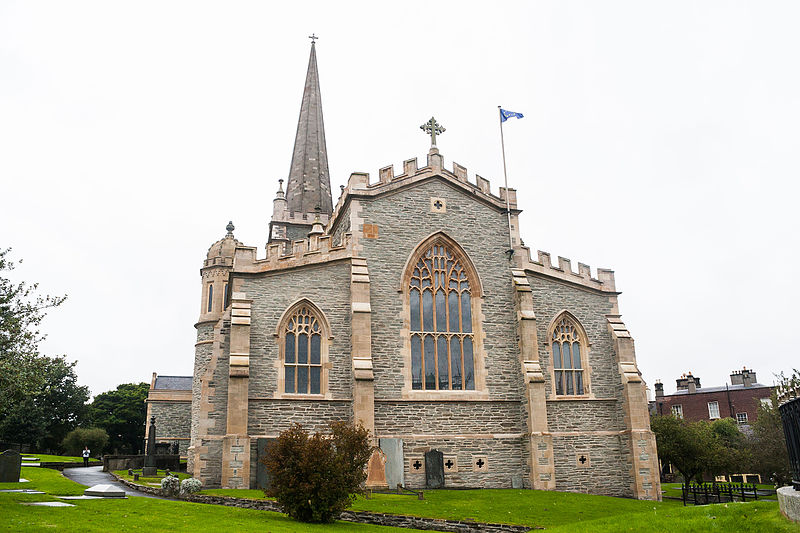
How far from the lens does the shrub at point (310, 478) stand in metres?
16.1

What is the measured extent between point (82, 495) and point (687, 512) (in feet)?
55.1

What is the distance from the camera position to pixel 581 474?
25.9m

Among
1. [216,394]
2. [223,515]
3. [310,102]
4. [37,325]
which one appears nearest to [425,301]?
[216,394]

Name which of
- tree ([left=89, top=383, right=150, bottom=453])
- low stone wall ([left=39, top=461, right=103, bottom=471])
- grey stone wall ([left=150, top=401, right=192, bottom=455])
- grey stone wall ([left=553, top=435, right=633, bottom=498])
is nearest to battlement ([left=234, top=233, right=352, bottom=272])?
grey stone wall ([left=553, top=435, right=633, bottom=498])

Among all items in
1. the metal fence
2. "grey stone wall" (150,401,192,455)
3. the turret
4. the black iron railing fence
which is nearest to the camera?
the black iron railing fence

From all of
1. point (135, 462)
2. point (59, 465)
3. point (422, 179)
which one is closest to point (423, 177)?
point (422, 179)

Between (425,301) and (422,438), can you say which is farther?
(425,301)

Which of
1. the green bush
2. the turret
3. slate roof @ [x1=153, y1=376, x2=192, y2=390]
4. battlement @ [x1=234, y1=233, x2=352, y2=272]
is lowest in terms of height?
the green bush

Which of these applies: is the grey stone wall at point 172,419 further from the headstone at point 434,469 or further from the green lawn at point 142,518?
the green lawn at point 142,518

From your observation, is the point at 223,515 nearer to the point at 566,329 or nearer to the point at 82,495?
the point at 82,495

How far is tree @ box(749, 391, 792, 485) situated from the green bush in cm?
4827

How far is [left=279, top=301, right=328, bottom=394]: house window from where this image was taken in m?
24.2

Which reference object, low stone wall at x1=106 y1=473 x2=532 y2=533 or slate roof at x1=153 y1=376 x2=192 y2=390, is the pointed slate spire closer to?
slate roof at x1=153 y1=376 x2=192 y2=390

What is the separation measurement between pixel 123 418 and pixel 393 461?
48374 millimetres
